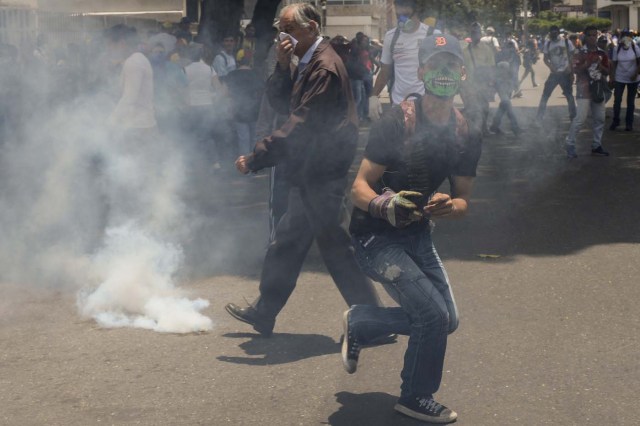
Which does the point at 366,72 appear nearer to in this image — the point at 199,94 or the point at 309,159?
the point at 199,94

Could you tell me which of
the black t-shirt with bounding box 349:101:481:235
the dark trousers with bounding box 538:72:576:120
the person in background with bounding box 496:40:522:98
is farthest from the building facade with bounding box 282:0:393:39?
the black t-shirt with bounding box 349:101:481:235

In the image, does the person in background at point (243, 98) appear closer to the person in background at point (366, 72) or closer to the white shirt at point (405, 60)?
the white shirt at point (405, 60)

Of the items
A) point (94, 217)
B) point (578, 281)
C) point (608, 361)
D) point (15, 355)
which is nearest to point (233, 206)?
point (94, 217)

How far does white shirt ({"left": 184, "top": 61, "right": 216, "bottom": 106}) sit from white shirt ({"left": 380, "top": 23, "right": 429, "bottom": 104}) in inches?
154

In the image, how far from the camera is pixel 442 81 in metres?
4.23

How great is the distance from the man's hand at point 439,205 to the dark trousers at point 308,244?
4.00 ft

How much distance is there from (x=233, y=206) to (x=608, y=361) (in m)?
5.53

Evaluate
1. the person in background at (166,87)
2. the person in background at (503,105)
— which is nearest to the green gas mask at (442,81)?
the person in background at (166,87)

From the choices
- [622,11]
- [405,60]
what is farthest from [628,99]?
[622,11]

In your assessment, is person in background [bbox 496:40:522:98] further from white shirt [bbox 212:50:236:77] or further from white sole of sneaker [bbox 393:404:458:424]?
white sole of sneaker [bbox 393:404:458:424]

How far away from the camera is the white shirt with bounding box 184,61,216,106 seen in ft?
40.4

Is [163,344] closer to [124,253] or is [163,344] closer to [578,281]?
[124,253]

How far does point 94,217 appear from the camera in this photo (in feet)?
29.9

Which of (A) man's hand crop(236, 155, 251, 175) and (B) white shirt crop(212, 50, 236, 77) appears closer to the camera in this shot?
(A) man's hand crop(236, 155, 251, 175)
